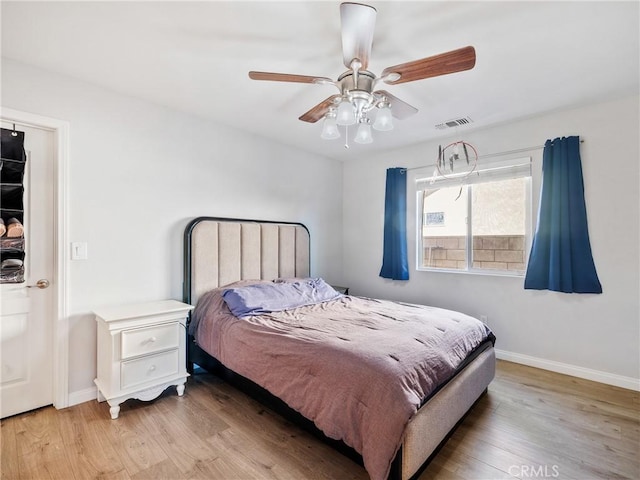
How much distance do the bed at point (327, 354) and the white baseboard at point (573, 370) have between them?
930 millimetres

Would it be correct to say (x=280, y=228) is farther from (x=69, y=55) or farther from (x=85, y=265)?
(x=69, y=55)

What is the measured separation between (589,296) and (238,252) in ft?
11.1

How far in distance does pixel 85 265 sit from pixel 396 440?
252cm

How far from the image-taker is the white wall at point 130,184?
2377 mm

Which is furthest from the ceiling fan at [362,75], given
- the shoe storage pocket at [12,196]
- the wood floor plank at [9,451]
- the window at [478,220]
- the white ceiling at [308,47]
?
the wood floor plank at [9,451]

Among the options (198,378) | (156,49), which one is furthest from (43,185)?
(198,378)

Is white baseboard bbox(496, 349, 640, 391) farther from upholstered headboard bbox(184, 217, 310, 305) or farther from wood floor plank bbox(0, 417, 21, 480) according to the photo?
wood floor plank bbox(0, 417, 21, 480)

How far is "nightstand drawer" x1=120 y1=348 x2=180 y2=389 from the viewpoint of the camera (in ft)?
7.30

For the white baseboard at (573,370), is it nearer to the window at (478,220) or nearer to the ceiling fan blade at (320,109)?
the window at (478,220)

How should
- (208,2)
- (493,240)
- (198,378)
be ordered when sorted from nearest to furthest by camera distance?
(208,2)
(198,378)
(493,240)

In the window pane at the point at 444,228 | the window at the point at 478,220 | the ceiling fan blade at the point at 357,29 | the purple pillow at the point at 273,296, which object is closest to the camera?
the ceiling fan blade at the point at 357,29

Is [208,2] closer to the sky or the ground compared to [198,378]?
closer to the sky

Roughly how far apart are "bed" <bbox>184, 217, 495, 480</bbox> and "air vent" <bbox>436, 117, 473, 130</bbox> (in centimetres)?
194

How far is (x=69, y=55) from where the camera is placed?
2.11 metres
